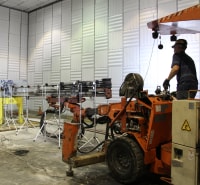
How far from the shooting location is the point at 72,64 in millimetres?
9898

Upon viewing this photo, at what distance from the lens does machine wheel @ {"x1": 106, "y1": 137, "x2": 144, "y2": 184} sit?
3.08 meters

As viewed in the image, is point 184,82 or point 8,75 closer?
point 184,82

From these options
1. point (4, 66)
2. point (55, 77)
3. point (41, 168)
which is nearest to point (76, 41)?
point (55, 77)

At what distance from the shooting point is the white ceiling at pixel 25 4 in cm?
1088

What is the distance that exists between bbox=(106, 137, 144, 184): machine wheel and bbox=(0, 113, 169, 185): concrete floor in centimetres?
15

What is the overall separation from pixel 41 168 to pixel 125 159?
1.35 meters

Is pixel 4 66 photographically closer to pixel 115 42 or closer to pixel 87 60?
pixel 87 60

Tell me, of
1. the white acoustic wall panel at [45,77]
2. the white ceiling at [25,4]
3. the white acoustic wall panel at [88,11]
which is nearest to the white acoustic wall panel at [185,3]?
the white acoustic wall panel at [88,11]

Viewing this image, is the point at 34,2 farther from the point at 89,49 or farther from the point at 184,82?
the point at 184,82

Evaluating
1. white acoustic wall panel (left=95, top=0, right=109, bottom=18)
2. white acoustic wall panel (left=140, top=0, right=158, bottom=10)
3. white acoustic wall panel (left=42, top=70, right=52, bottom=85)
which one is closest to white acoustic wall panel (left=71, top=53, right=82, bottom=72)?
white acoustic wall panel (left=42, top=70, right=52, bottom=85)

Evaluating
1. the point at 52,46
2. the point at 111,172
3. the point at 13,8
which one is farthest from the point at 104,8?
the point at 111,172

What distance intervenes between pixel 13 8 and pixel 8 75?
122 inches

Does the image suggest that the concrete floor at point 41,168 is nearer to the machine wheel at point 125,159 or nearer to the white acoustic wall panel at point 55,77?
the machine wheel at point 125,159

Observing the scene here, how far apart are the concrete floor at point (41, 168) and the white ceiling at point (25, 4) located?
7272 millimetres
